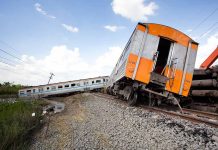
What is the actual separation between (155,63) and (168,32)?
1.44m

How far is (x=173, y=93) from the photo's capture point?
7.93m

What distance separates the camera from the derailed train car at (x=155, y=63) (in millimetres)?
7230

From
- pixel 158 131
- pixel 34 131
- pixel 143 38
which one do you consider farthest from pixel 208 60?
pixel 34 131

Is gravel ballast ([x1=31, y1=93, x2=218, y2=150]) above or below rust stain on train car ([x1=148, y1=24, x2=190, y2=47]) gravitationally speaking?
below

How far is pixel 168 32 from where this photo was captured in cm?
770

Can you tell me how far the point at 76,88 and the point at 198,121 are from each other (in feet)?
64.2

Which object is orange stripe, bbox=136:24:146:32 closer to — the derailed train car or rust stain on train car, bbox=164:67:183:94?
the derailed train car

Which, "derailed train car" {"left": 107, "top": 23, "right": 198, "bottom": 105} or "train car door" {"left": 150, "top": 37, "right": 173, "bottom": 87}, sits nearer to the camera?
"derailed train car" {"left": 107, "top": 23, "right": 198, "bottom": 105}

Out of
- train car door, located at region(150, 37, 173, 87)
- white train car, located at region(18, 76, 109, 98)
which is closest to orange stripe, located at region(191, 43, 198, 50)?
train car door, located at region(150, 37, 173, 87)

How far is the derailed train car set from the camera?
723 cm

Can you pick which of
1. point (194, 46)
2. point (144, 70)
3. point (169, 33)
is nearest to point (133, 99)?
point (144, 70)

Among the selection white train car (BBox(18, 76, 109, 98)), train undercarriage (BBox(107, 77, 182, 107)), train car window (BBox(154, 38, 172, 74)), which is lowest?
white train car (BBox(18, 76, 109, 98))

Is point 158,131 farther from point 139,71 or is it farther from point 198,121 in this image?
→ point 139,71

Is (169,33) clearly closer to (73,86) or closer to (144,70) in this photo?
(144,70)
